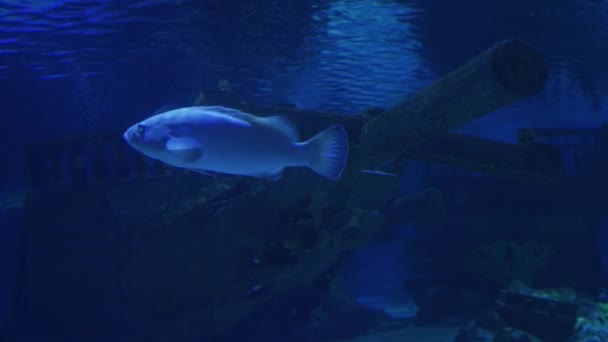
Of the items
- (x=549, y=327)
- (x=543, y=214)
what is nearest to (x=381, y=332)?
(x=549, y=327)

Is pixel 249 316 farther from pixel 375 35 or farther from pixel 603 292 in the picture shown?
pixel 603 292

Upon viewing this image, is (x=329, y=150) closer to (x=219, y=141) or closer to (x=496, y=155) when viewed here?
(x=219, y=141)

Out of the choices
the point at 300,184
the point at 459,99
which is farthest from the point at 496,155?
the point at 300,184

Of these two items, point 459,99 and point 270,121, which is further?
point 459,99

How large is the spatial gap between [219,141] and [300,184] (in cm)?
498

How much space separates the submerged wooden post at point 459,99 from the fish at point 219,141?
2.17 metres

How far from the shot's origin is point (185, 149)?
8.99 ft

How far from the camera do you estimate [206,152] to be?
291 centimetres

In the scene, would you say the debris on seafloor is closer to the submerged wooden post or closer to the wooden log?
the wooden log

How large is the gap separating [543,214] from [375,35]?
8.90 meters

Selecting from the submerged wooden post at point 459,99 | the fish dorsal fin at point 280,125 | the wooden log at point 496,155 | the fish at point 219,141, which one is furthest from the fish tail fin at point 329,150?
the wooden log at point 496,155

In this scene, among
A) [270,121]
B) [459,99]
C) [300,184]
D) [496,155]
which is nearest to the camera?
[270,121]

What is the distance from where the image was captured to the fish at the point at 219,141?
284 centimetres

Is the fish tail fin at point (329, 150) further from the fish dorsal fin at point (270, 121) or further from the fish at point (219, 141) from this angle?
the fish dorsal fin at point (270, 121)
